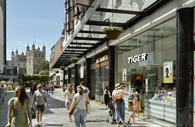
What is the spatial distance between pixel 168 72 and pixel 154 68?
219cm

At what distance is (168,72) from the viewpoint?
12859 millimetres

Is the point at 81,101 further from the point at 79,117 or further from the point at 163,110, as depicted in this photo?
the point at 163,110

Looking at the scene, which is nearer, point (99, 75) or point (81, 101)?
point (81, 101)

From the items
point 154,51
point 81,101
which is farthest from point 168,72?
point 81,101

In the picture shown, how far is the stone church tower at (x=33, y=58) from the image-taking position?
172 metres

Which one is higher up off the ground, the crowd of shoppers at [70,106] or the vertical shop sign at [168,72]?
the vertical shop sign at [168,72]

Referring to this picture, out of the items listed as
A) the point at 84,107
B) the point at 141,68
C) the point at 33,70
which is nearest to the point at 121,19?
the point at 141,68

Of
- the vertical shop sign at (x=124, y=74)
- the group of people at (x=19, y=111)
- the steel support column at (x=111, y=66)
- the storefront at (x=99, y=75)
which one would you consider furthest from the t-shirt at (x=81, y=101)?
the storefront at (x=99, y=75)

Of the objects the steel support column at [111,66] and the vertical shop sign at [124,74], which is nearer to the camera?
the vertical shop sign at [124,74]

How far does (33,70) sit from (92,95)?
466 feet

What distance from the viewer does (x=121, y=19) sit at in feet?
50.5

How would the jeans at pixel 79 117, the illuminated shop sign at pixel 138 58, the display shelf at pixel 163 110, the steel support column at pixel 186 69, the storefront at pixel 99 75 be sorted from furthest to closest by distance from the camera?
the storefront at pixel 99 75, the illuminated shop sign at pixel 138 58, the display shelf at pixel 163 110, the steel support column at pixel 186 69, the jeans at pixel 79 117

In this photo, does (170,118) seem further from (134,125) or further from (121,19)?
(121,19)

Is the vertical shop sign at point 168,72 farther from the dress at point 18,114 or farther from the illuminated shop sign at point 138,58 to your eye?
the dress at point 18,114
